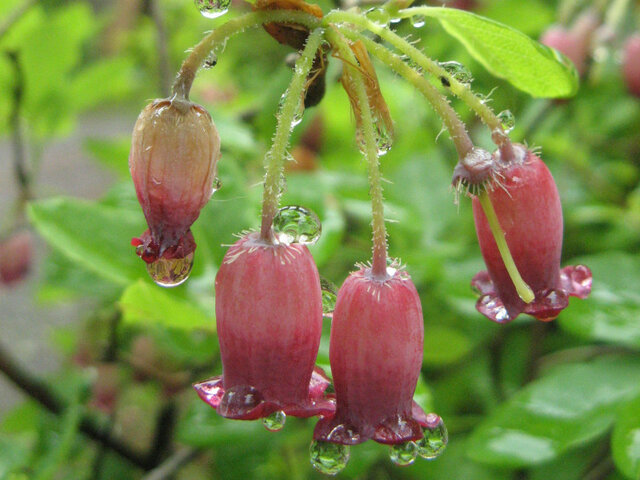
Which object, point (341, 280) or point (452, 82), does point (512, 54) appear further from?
point (341, 280)

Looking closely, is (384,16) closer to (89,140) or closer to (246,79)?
(89,140)

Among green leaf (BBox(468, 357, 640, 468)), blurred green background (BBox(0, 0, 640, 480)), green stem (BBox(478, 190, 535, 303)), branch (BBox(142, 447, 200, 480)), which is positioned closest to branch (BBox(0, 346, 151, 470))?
blurred green background (BBox(0, 0, 640, 480))

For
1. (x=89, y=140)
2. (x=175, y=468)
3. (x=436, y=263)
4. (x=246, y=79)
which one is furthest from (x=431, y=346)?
(x=246, y=79)

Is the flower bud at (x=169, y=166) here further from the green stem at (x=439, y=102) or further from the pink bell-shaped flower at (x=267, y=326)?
the green stem at (x=439, y=102)

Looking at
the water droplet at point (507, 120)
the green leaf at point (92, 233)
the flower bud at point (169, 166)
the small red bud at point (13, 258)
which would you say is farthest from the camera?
the small red bud at point (13, 258)

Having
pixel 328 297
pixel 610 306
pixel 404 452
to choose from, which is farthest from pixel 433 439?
pixel 610 306

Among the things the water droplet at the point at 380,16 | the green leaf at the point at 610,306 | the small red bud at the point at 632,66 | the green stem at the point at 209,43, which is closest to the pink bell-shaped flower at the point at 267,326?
the green stem at the point at 209,43
